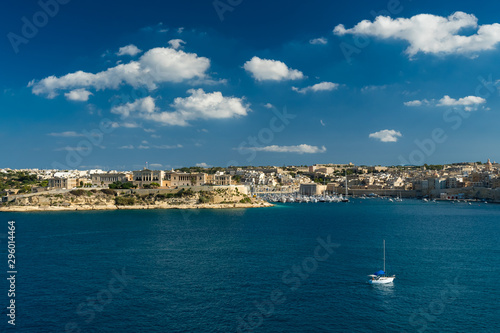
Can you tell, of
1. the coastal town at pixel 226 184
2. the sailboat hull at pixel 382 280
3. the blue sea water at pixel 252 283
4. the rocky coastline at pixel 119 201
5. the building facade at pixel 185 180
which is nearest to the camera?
the blue sea water at pixel 252 283

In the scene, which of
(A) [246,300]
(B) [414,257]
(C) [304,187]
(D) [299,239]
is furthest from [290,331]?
(C) [304,187]

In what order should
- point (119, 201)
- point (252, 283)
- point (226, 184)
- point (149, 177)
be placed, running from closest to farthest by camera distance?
point (252, 283)
point (119, 201)
point (149, 177)
point (226, 184)

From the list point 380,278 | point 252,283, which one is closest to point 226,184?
point 252,283

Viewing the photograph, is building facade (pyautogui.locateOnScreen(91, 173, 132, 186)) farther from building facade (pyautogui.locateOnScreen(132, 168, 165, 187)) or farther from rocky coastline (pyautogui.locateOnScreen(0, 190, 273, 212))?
rocky coastline (pyautogui.locateOnScreen(0, 190, 273, 212))

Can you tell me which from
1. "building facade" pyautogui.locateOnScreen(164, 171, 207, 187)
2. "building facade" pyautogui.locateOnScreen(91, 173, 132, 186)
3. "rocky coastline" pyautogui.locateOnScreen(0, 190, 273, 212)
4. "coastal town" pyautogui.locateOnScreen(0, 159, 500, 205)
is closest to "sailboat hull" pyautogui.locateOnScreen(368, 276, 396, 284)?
"rocky coastline" pyautogui.locateOnScreen(0, 190, 273, 212)

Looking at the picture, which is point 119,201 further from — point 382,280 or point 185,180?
point 382,280

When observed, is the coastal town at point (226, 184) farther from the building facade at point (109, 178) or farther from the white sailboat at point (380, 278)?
the white sailboat at point (380, 278)

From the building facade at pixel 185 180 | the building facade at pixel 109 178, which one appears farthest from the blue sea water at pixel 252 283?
the building facade at pixel 109 178

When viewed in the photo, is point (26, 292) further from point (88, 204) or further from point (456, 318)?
point (88, 204)
